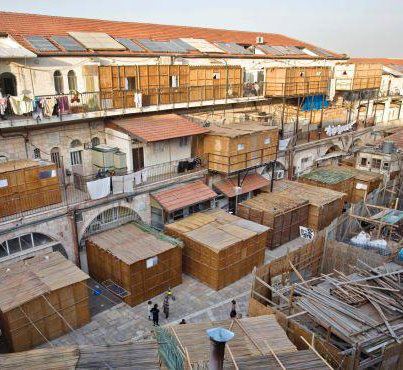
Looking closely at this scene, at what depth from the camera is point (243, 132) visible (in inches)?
966

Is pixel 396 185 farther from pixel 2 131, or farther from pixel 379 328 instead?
pixel 2 131

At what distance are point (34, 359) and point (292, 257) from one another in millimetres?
12159

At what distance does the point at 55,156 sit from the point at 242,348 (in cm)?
1565

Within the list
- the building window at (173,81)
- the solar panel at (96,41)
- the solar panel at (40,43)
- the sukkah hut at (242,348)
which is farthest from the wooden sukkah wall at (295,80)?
the sukkah hut at (242,348)

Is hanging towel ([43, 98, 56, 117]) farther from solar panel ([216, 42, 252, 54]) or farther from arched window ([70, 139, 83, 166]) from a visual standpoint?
solar panel ([216, 42, 252, 54])

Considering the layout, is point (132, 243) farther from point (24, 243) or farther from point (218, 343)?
point (218, 343)

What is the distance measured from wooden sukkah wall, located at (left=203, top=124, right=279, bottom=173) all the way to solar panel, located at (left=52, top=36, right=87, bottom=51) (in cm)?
946

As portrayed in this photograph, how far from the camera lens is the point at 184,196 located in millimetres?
23125

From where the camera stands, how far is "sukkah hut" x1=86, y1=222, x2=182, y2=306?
17.8 metres

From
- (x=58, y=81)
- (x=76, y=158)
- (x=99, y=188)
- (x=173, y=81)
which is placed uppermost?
(x=58, y=81)

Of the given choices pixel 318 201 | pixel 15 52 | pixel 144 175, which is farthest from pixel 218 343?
pixel 318 201

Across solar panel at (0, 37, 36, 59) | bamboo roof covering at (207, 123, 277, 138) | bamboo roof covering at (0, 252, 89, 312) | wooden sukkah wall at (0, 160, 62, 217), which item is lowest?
bamboo roof covering at (0, 252, 89, 312)

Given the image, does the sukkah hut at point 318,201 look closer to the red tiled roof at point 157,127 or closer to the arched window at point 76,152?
the red tiled roof at point 157,127

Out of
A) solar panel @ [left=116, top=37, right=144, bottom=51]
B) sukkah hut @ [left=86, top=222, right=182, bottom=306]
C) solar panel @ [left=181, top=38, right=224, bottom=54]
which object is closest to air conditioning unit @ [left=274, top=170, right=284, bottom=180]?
solar panel @ [left=181, top=38, right=224, bottom=54]
